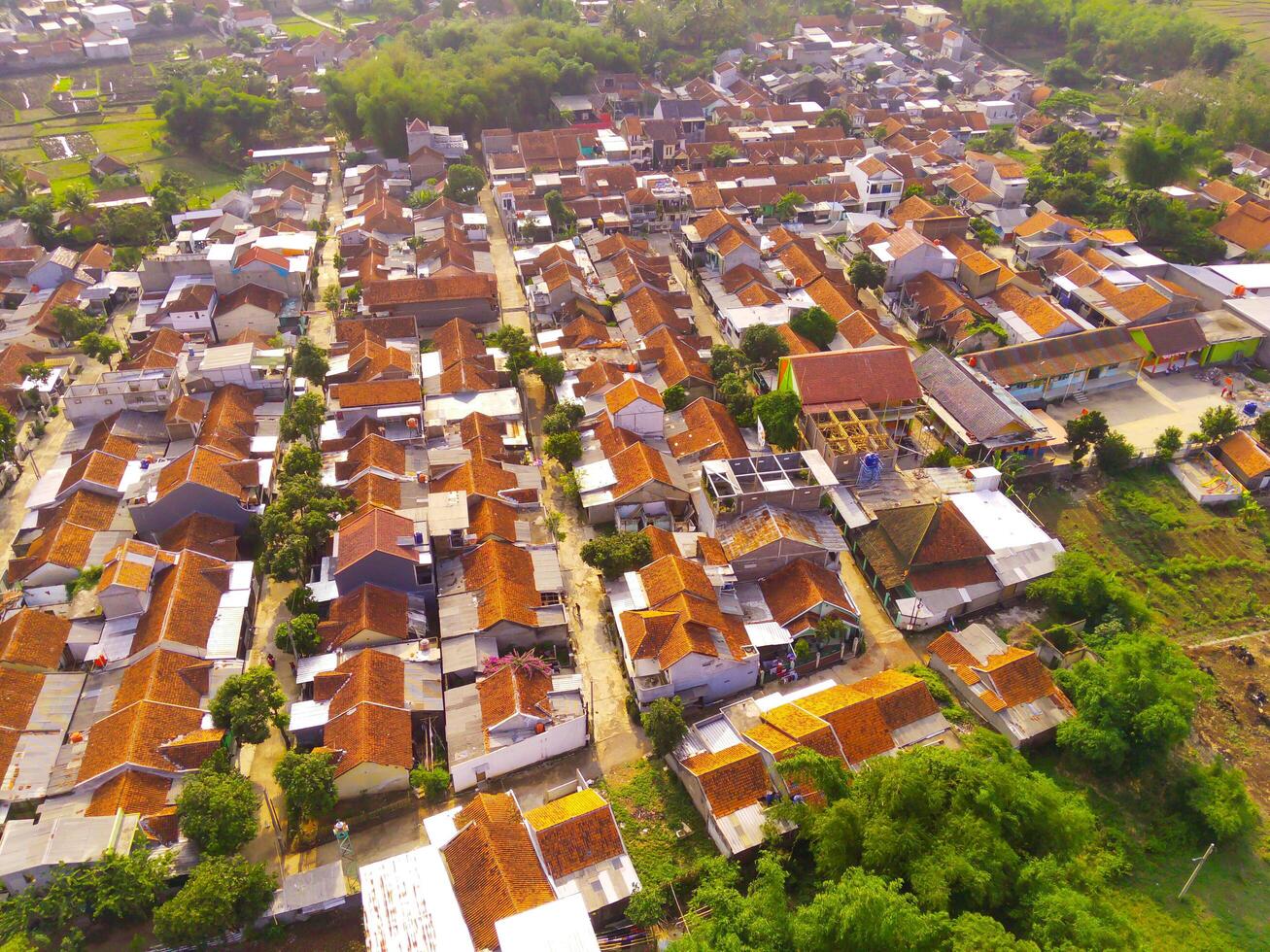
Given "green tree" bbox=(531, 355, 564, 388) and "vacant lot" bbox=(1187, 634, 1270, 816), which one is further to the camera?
"green tree" bbox=(531, 355, 564, 388)

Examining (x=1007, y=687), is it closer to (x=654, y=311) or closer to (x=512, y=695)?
(x=512, y=695)

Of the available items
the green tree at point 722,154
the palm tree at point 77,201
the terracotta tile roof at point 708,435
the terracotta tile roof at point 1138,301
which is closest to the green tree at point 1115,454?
the terracotta tile roof at point 1138,301

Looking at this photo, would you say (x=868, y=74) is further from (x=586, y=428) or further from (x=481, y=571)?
(x=481, y=571)

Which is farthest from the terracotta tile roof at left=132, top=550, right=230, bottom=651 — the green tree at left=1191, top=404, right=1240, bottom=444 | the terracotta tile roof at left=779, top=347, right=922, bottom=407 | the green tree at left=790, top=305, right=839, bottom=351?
the green tree at left=1191, top=404, right=1240, bottom=444

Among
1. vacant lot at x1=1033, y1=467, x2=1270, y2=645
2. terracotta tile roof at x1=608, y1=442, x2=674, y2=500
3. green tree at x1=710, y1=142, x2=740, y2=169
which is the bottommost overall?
vacant lot at x1=1033, y1=467, x2=1270, y2=645

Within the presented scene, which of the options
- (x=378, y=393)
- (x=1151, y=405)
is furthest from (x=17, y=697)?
(x=1151, y=405)

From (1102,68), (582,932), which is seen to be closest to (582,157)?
(582,932)

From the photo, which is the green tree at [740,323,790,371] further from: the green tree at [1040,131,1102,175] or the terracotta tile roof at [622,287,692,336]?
the green tree at [1040,131,1102,175]

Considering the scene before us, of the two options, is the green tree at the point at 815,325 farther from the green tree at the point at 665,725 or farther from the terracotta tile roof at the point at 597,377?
the green tree at the point at 665,725
